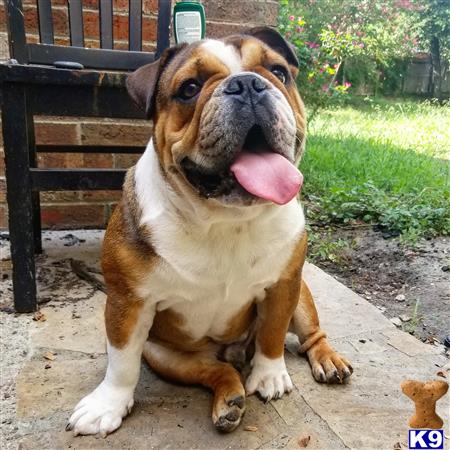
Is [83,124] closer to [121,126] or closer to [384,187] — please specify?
[121,126]

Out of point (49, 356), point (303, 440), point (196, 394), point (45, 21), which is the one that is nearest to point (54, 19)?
point (45, 21)

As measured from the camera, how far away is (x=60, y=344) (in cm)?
210

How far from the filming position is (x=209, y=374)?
1.81 m

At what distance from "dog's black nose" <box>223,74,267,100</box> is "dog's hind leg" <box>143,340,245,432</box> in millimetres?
924

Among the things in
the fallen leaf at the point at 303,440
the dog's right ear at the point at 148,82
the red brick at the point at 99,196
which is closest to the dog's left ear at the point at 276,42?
the dog's right ear at the point at 148,82

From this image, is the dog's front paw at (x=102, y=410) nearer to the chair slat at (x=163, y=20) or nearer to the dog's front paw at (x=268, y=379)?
the dog's front paw at (x=268, y=379)

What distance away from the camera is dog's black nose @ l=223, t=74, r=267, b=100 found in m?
1.43

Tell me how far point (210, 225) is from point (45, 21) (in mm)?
1788

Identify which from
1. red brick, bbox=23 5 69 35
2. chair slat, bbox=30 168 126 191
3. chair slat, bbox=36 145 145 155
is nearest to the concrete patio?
chair slat, bbox=30 168 126 191

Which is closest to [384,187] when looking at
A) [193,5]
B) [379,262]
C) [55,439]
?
[379,262]

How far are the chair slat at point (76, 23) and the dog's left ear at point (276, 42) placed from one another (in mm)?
1289

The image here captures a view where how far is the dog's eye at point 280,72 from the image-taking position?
168 centimetres

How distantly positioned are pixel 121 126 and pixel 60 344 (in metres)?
1.66

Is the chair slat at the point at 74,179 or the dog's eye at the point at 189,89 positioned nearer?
the dog's eye at the point at 189,89
